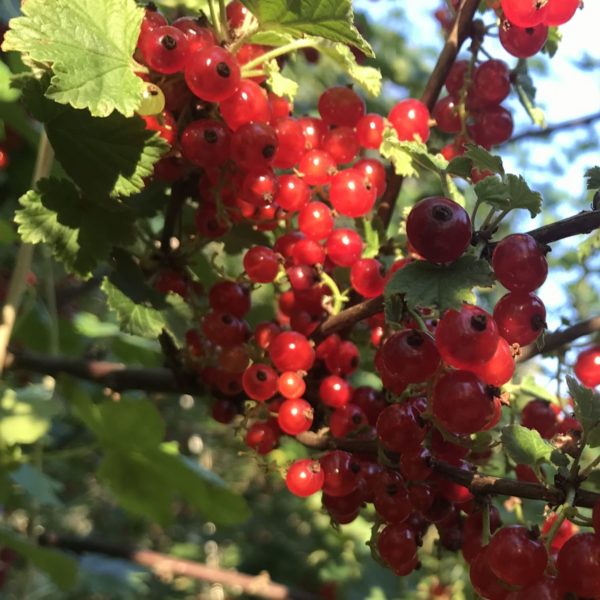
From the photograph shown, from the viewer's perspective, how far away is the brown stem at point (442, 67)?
37.4 inches

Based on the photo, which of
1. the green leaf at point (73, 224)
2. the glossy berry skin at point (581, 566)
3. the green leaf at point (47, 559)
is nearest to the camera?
the glossy berry skin at point (581, 566)

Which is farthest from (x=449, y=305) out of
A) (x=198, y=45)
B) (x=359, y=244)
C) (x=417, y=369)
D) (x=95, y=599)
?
(x=95, y=599)

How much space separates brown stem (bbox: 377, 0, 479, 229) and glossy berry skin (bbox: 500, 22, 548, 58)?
0.15ft

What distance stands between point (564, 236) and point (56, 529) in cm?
304

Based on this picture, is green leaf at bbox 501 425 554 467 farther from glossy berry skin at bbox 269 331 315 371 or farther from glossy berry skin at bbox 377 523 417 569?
glossy berry skin at bbox 269 331 315 371

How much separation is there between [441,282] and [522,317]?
10 cm

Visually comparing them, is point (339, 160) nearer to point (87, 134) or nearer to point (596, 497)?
point (87, 134)

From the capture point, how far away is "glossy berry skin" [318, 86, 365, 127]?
96 cm

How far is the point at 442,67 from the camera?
3.23ft

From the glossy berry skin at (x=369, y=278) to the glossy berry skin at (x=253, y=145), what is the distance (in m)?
0.16

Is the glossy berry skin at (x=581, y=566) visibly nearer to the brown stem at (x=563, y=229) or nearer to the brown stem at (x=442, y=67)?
the brown stem at (x=563, y=229)

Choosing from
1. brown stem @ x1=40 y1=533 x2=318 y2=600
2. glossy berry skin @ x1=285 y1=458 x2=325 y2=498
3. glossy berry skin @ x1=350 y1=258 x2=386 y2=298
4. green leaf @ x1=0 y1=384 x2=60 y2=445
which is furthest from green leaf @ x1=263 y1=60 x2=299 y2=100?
brown stem @ x1=40 y1=533 x2=318 y2=600

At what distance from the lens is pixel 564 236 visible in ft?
2.08

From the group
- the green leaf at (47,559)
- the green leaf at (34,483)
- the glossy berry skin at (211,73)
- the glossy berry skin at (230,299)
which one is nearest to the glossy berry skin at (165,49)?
the glossy berry skin at (211,73)
